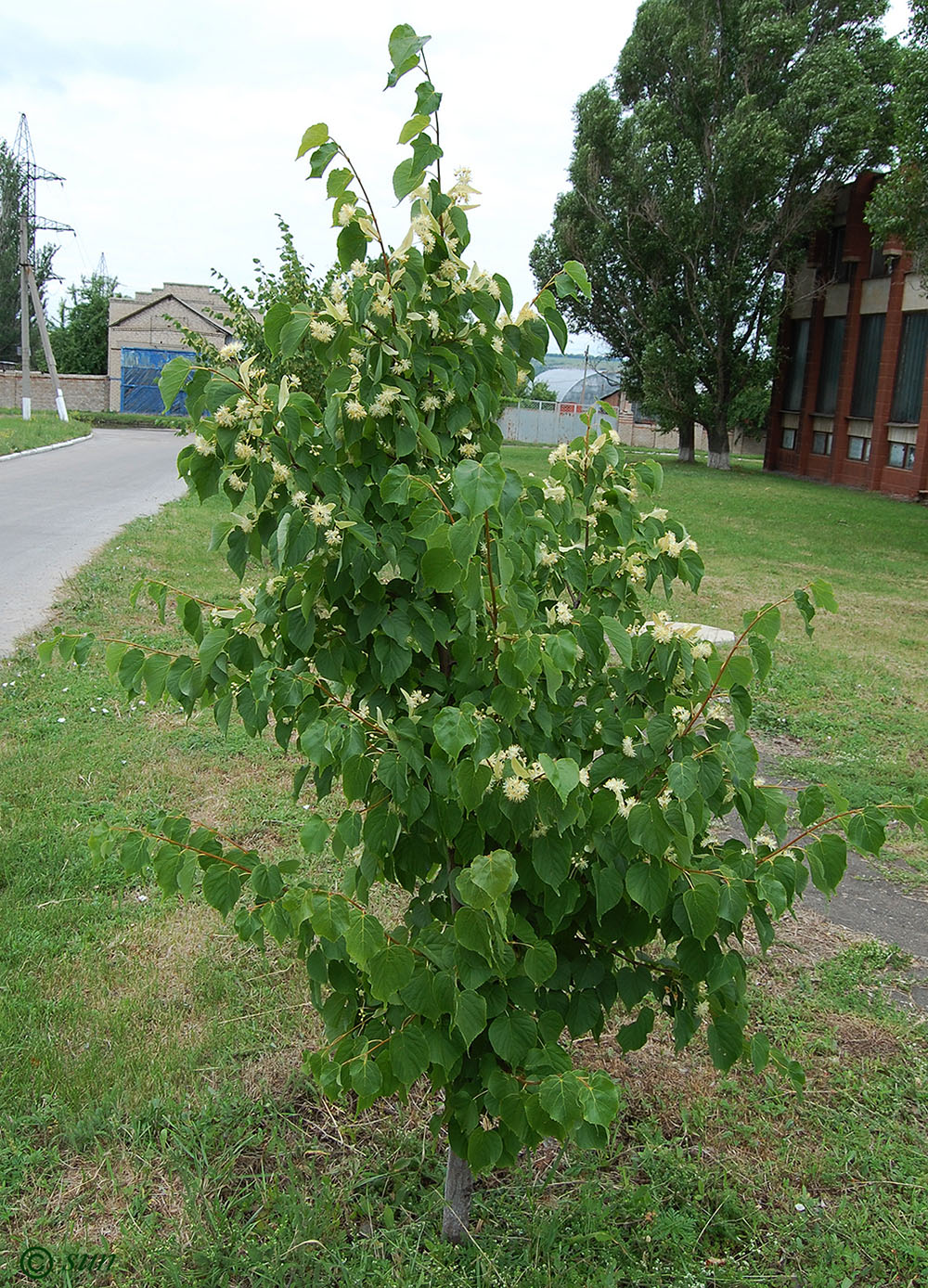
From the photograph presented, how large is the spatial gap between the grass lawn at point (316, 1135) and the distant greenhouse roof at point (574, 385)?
67414mm

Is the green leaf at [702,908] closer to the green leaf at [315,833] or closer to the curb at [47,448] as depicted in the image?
the green leaf at [315,833]

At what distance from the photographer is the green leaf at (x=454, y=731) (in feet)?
5.92

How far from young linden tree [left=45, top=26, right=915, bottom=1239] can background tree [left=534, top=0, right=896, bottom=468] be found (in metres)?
27.8

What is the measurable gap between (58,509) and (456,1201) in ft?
48.0

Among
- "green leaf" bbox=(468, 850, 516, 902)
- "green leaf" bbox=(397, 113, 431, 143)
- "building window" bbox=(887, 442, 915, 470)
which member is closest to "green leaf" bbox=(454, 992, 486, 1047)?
"green leaf" bbox=(468, 850, 516, 902)

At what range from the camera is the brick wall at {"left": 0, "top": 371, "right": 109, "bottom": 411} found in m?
49.0

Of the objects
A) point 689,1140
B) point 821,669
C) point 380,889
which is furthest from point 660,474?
point 821,669

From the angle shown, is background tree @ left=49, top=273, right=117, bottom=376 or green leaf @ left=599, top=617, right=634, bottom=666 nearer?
green leaf @ left=599, top=617, right=634, bottom=666

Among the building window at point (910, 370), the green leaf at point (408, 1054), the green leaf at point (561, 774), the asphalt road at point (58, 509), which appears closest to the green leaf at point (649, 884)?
the green leaf at point (561, 774)

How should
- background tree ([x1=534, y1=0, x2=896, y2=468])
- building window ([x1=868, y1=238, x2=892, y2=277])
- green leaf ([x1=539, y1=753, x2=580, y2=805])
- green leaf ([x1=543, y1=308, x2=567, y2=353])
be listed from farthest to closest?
building window ([x1=868, y1=238, x2=892, y2=277])
background tree ([x1=534, y1=0, x2=896, y2=468])
green leaf ([x1=543, y1=308, x2=567, y2=353])
green leaf ([x1=539, y1=753, x2=580, y2=805])

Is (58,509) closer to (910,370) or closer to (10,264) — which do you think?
(910,370)

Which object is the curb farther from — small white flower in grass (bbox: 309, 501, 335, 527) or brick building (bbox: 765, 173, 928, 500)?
small white flower in grass (bbox: 309, 501, 335, 527)

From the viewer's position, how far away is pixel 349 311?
2.05 m

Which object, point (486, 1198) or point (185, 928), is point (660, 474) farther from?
point (185, 928)
